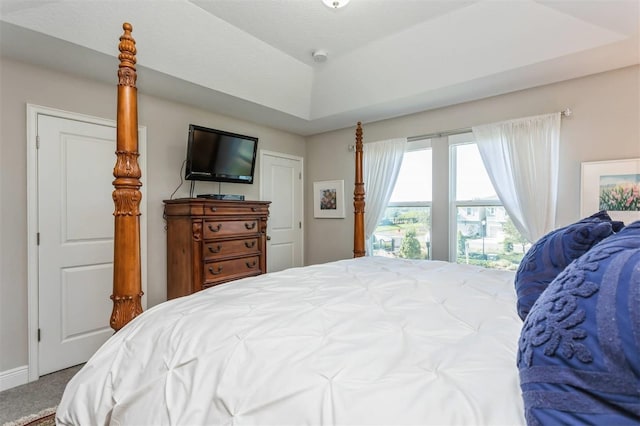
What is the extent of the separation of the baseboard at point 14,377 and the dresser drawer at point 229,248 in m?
1.51

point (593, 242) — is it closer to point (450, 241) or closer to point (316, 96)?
point (450, 241)

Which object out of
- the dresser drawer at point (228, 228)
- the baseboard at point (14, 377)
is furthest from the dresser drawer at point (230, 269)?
the baseboard at point (14, 377)

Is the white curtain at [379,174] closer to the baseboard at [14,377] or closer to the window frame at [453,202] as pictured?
the window frame at [453,202]

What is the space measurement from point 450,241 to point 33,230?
12.4 ft

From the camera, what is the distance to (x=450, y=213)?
11.6ft

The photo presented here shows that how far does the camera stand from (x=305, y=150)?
190 inches

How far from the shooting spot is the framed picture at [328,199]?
4418 millimetres

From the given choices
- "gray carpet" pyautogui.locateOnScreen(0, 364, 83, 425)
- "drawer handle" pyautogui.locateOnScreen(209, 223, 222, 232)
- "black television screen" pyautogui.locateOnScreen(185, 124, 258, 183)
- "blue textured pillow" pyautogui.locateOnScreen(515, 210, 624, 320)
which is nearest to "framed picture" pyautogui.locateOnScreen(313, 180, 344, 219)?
"black television screen" pyautogui.locateOnScreen(185, 124, 258, 183)

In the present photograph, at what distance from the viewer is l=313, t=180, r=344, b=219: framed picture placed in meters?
4.42

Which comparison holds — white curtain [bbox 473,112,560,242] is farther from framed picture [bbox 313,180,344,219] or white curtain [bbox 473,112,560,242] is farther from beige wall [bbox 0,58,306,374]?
beige wall [bbox 0,58,306,374]

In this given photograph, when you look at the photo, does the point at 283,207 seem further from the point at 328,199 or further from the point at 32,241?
the point at 32,241

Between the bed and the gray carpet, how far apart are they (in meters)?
1.48

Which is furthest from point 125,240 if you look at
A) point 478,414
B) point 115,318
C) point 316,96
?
point 316,96

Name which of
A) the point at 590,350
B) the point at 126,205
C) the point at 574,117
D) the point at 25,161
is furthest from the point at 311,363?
the point at 574,117
